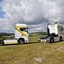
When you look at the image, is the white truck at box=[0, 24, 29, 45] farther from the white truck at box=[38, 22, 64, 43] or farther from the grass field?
the grass field

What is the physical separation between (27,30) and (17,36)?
2.04 metres

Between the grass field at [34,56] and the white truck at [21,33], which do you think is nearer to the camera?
the grass field at [34,56]

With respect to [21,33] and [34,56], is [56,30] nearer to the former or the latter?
[21,33]

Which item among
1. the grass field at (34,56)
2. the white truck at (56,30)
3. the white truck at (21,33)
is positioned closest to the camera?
the grass field at (34,56)

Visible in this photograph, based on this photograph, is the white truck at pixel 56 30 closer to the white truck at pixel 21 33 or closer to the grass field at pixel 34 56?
the white truck at pixel 21 33

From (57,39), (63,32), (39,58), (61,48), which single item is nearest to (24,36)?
(57,39)

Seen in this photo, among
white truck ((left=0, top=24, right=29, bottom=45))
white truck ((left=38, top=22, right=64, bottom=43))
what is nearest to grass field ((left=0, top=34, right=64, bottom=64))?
white truck ((left=0, top=24, right=29, bottom=45))

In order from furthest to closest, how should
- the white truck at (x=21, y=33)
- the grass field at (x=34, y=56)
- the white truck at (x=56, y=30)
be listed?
1. the white truck at (x=56, y=30)
2. the white truck at (x=21, y=33)
3. the grass field at (x=34, y=56)

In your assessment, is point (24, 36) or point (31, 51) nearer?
point (31, 51)

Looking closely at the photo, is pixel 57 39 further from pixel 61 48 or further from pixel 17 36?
pixel 61 48

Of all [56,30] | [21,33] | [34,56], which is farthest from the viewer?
[56,30]

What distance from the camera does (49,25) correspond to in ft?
129

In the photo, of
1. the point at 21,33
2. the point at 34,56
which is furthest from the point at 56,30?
the point at 34,56

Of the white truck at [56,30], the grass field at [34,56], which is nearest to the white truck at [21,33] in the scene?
the white truck at [56,30]
